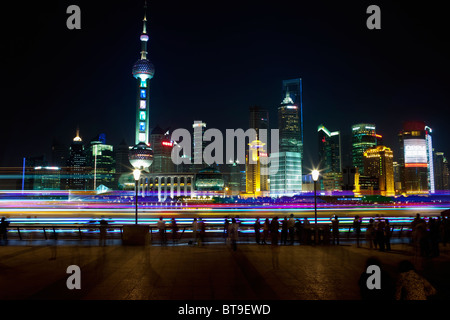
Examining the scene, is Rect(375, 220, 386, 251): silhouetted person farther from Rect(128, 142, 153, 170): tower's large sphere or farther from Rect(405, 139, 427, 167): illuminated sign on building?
Rect(405, 139, 427, 167): illuminated sign on building

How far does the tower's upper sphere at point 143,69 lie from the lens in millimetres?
166125

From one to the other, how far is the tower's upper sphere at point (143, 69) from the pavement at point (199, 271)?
6206 inches

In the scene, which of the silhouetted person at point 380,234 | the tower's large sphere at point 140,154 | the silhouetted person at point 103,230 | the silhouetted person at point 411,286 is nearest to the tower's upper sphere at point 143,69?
the tower's large sphere at point 140,154

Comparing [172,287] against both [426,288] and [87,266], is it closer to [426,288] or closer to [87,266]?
[87,266]

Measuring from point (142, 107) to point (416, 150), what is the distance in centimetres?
14001

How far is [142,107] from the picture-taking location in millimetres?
163125

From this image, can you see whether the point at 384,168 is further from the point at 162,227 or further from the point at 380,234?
the point at 162,227

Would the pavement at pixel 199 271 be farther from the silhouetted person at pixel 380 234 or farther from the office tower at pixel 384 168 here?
the office tower at pixel 384 168

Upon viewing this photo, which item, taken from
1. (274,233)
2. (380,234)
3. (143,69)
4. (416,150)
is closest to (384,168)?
(416,150)

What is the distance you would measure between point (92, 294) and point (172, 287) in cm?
211
